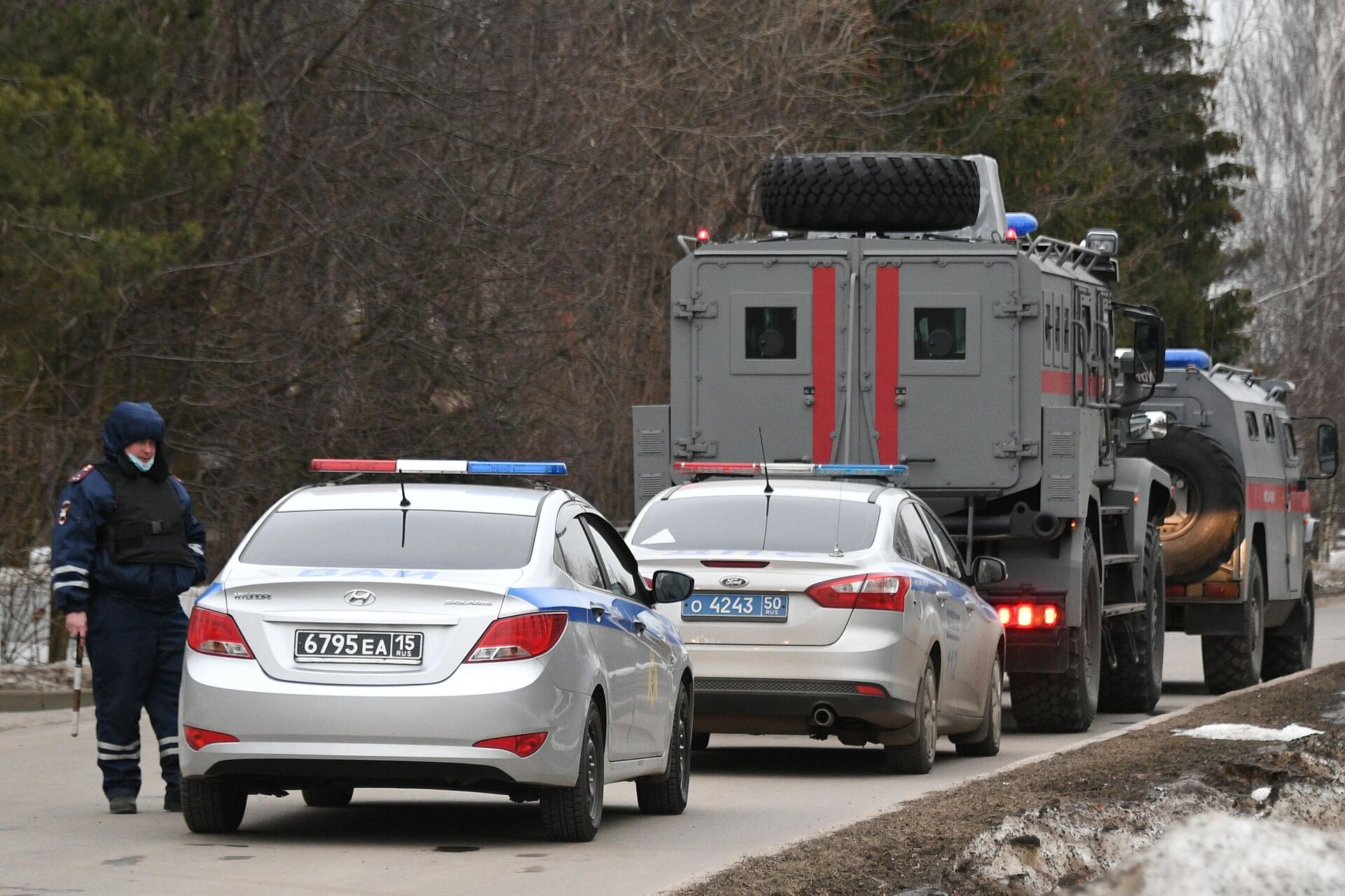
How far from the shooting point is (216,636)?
914cm

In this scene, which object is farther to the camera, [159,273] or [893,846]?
[159,273]

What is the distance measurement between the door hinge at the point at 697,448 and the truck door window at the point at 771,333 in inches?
25.5

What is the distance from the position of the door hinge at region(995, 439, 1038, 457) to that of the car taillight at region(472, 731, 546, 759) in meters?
7.20

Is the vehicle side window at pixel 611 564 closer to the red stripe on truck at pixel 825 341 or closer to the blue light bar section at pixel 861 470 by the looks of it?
the blue light bar section at pixel 861 470

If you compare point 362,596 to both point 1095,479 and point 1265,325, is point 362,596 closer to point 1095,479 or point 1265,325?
point 1095,479

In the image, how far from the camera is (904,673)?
41.0ft

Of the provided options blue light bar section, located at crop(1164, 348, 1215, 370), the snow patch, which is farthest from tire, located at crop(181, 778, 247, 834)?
blue light bar section, located at crop(1164, 348, 1215, 370)

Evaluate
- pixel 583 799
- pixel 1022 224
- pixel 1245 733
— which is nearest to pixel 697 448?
pixel 1022 224

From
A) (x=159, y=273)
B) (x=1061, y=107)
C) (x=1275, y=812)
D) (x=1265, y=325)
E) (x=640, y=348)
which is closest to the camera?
(x=1275, y=812)

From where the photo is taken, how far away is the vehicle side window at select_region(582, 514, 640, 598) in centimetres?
1025

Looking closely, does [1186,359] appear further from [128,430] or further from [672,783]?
[128,430]

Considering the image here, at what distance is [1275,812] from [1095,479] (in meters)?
8.86

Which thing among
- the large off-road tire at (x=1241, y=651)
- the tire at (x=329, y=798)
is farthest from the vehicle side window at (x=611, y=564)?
the large off-road tire at (x=1241, y=651)

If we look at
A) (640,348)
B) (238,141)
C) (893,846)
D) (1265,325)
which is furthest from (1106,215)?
(893,846)
